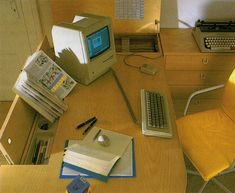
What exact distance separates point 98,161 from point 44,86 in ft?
1.78

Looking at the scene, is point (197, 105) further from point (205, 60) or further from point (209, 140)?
point (209, 140)

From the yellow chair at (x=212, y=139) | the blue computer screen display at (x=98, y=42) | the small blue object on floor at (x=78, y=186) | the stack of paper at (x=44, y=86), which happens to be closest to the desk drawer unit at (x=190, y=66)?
the yellow chair at (x=212, y=139)

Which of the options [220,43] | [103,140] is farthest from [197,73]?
[103,140]

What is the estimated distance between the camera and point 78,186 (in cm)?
98

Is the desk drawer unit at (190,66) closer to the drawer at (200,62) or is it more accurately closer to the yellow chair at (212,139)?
the drawer at (200,62)

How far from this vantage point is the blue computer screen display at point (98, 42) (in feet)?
4.97

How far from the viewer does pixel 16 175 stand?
1.11 metres

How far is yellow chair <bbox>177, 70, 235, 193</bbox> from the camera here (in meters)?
1.45

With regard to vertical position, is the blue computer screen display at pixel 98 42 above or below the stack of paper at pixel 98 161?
above

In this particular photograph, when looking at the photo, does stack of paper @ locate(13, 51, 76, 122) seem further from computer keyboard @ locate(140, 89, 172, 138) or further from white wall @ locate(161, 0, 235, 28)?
white wall @ locate(161, 0, 235, 28)

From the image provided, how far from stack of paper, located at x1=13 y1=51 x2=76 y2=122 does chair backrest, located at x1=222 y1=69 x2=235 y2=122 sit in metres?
0.95

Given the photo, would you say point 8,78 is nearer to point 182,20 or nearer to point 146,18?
point 146,18

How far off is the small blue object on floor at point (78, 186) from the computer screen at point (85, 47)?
2.40 ft

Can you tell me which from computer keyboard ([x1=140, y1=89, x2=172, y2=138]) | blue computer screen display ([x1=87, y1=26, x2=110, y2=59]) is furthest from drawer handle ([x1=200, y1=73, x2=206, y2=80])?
blue computer screen display ([x1=87, y1=26, x2=110, y2=59])
